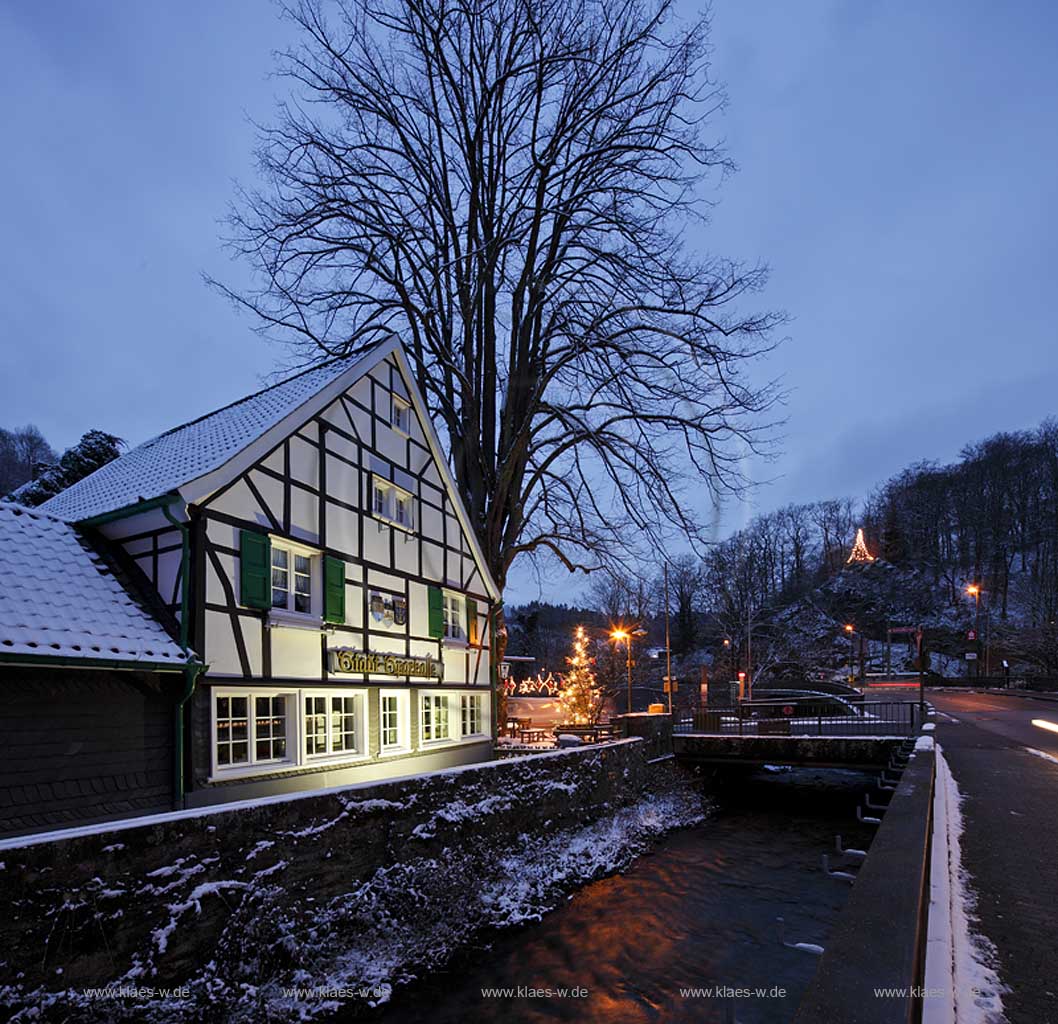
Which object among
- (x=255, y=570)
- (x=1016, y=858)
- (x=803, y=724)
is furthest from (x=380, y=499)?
(x=803, y=724)

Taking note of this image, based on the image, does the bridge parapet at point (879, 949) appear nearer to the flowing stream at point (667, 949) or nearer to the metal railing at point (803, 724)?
the flowing stream at point (667, 949)

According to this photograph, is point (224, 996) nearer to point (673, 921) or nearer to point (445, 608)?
point (673, 921)

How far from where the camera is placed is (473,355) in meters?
20.1

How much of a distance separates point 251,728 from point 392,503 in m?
5.75

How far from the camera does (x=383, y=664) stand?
1370cm

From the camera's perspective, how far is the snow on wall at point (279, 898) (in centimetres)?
582

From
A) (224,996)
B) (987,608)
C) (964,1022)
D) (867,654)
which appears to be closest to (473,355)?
(224,996)

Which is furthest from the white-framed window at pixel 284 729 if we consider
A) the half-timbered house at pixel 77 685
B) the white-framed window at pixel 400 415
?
the white-framed window at pixel 400 415

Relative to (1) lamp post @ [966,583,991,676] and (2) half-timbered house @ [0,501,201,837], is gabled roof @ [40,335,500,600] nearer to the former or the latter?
(2) half-timbered house @ [0,501,201,837]

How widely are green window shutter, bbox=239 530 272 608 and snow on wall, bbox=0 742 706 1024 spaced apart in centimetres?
348

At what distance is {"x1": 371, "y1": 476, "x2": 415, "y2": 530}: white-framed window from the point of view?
47.1ft

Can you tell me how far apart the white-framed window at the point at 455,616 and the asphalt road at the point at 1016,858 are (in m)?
10.6

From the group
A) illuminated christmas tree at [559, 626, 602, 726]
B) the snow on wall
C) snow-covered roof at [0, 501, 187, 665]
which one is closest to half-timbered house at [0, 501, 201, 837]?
snow-covered roof at [0, 501, 187, 665]

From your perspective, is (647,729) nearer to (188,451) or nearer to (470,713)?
(470,713)
